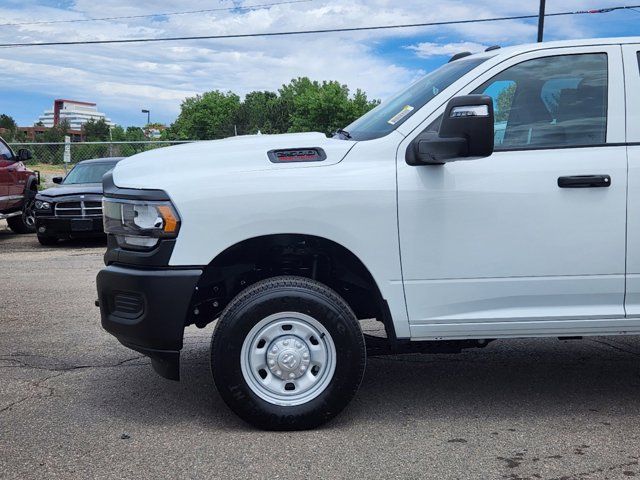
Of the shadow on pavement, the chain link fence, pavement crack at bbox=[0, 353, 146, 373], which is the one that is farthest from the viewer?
the chain link fence

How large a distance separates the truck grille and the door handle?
10.3 metres

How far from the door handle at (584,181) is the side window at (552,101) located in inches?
9.0

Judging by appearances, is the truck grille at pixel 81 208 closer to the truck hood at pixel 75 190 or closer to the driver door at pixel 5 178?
the truck hood at pixel 75 190

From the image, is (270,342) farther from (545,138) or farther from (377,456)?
(545,138)

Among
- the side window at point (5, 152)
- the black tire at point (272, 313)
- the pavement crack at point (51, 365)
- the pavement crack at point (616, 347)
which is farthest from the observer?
the side window at point (5, 152)

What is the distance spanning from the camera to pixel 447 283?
4.20 metres

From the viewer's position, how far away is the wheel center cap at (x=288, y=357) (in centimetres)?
414

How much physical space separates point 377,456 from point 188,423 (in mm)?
1148

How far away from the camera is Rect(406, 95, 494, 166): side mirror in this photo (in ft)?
13.1

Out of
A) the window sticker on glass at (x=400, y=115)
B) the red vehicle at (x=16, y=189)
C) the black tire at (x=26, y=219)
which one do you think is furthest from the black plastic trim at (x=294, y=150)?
the black tire at (x=26, y=219)

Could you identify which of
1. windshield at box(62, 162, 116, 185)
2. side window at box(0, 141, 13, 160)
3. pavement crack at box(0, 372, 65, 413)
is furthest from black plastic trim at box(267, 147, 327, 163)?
side window at box(0, 141, 13, 160)

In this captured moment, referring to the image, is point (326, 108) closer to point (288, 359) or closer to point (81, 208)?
point (81, 208)

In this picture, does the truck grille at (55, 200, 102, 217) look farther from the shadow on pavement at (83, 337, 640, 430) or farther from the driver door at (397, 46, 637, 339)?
the driver door at (397, 46, 637, 339)

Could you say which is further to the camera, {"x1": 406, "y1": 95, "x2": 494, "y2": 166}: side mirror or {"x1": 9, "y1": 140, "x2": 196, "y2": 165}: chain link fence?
{"x1": 9, "y1": 140, "x2": 196, "y2": 165}: chain link fence
